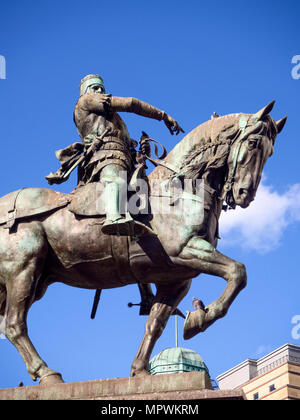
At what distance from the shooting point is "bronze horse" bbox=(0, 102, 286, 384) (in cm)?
1191

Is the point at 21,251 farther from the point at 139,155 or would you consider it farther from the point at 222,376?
the point at 222,376

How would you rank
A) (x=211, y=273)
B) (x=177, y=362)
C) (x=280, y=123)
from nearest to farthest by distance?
(x=211, y=273), (x=280, y=123), (x=177, y=362)

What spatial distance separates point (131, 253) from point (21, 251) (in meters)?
1.83

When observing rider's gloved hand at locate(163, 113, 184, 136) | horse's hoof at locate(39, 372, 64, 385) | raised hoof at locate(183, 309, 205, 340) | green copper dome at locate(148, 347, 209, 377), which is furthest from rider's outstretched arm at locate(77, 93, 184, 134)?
green copper dome at locate(148, 347, 209, 377)

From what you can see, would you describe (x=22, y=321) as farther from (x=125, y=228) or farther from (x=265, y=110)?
(x=265, y=110)

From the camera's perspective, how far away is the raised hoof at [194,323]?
11305 mm

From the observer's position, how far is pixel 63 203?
12641 mm

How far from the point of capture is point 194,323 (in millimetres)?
11336

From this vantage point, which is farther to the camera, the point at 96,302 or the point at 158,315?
the point at 96,302

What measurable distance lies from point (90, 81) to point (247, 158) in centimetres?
340

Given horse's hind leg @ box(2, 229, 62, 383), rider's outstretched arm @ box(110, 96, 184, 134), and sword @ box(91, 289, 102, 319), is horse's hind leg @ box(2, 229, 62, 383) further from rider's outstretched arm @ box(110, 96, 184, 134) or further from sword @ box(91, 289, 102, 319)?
rider's outstretched arm @ box(110, 96, 184, 134)

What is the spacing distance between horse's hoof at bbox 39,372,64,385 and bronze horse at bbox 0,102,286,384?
0.06ft

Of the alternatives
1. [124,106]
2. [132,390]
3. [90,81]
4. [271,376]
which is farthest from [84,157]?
[271,376]

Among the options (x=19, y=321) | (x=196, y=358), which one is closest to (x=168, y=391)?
(x=19, y=321)
